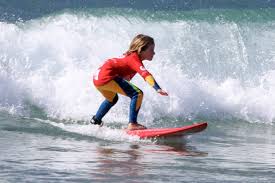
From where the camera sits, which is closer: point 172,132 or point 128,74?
point 172,132

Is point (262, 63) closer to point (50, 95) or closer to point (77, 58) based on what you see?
point (77, 58)

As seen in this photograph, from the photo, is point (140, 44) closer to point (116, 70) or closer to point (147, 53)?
point (147, 53)

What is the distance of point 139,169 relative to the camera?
7957 mm

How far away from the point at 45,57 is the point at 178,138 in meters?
4.96

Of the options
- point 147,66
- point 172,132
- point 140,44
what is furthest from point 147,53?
point 147,66

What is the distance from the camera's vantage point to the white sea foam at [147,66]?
1342 centimetres

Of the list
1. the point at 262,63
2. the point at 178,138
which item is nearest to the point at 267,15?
the point at 262,63

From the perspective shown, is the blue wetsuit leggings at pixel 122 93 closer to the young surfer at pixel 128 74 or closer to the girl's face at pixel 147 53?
the young surfer at pixel 128 74

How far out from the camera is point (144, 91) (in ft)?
45.8

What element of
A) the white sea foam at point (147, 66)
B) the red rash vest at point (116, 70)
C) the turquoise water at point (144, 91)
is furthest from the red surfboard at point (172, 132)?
the white sea foam at point (147, 66)

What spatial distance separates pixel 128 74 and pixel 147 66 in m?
3.86

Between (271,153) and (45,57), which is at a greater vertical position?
(45,57)

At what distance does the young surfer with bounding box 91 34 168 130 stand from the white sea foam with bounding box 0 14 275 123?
1571 mm

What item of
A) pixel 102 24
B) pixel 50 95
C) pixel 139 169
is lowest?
pixel 139 169
